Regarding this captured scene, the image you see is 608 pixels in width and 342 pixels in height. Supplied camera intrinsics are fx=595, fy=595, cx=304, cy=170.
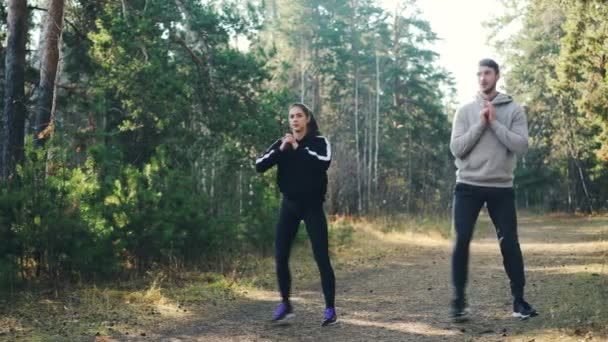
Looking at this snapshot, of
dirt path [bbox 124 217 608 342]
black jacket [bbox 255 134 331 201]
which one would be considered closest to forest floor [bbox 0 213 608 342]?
dirt path [bbox 124 217 608 342]

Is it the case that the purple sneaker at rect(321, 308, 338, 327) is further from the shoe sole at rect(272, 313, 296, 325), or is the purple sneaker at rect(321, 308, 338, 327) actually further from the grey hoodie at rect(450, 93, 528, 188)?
the grey hoodie at rect(450, 93, 528, 188)

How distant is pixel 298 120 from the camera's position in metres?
5.75

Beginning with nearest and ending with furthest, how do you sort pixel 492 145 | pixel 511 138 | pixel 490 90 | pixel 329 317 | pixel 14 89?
pixel 511 138, pixel 492 145, pixel 490 90, pixel 329 317, pixel 14 89

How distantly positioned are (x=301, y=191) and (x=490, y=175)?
1.69m

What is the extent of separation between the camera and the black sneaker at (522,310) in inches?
207

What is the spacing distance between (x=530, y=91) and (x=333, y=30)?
13063 mm

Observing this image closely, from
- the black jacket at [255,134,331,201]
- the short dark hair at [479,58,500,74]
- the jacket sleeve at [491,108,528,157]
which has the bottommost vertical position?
the black jacket at [255,134,331,201]

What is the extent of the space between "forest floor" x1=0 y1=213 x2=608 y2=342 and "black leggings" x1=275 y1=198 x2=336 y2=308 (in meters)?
0.42

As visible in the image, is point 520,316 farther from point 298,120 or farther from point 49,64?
point 49,64

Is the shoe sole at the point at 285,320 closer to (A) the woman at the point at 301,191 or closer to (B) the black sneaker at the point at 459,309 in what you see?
(A) the woman at the point at 301,191

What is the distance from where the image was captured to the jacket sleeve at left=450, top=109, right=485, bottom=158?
17.2 feet

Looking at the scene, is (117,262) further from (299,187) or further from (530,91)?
(530,91)

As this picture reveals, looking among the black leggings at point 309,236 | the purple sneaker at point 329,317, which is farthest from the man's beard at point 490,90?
the purple sneaker at point 329,317

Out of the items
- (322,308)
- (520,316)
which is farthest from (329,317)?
(520,316)
